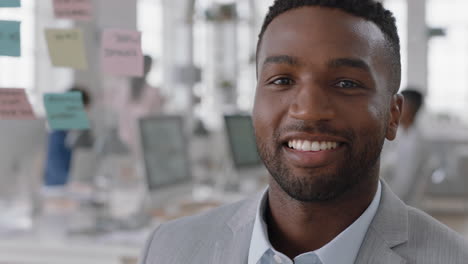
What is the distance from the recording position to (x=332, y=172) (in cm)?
87

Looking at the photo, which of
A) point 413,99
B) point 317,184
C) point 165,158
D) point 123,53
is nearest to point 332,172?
point 317,184

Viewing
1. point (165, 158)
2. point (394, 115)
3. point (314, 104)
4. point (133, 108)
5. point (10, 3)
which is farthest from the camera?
point (133, 108)

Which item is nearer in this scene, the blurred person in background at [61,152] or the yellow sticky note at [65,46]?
the yellow sticky note at [65,46]

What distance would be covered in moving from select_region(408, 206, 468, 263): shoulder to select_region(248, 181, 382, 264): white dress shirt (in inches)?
2.6

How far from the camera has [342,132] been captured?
0.87m

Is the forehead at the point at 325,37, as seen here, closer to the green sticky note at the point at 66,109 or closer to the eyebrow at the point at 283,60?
the eyebrow at the point at 283,60

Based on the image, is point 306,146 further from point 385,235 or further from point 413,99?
point 413,99

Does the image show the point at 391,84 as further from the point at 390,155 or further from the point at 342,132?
the point at 390,155

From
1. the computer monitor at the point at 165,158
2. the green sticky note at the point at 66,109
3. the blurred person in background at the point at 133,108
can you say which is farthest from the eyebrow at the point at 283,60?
the blurred person in background at the point at 133,108

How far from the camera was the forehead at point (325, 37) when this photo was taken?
2.91 ft

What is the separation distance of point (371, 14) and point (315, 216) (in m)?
0.31

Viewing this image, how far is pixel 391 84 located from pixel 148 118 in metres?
1.82

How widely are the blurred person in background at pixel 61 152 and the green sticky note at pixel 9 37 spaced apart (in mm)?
1486

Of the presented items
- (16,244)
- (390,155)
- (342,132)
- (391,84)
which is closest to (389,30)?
(391,84)
